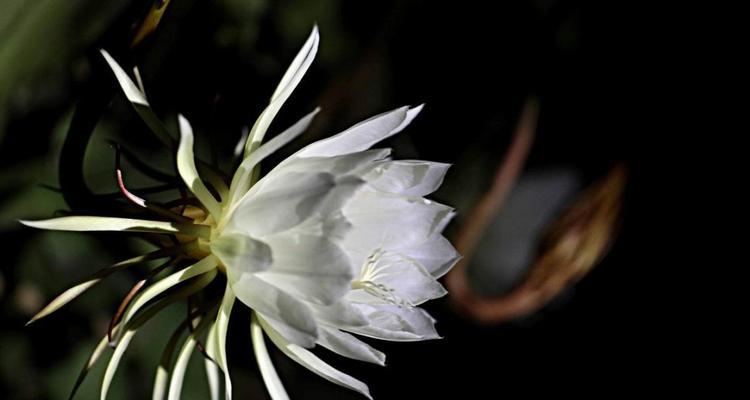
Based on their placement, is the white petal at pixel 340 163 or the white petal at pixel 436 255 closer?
the white petal at pixel 340 163

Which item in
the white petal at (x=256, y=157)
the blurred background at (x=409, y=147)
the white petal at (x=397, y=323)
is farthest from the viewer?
the blurred background at (x=409, y=147)

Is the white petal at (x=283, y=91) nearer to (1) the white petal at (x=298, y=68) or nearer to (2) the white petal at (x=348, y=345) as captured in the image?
(1) the white petal at (x=298, y=68)

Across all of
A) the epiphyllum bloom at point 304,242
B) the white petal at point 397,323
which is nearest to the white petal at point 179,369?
the epiphyllum bloom at point 304,242

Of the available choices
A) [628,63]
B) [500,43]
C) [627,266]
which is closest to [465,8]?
[500,43]

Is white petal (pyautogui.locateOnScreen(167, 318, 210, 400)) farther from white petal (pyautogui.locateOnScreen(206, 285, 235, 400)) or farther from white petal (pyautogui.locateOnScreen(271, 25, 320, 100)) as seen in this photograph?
white petal (pyautogui.locateOnScreen(271, 25, 320, 100))

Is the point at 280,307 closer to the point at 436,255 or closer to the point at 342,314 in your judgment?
the point at 342,314

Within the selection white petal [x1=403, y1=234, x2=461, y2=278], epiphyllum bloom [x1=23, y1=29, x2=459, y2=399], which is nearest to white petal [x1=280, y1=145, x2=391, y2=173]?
epiphyllum bloom [x1=23, y1=29, x2=459, y2=399]

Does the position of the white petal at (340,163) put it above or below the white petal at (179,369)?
above
